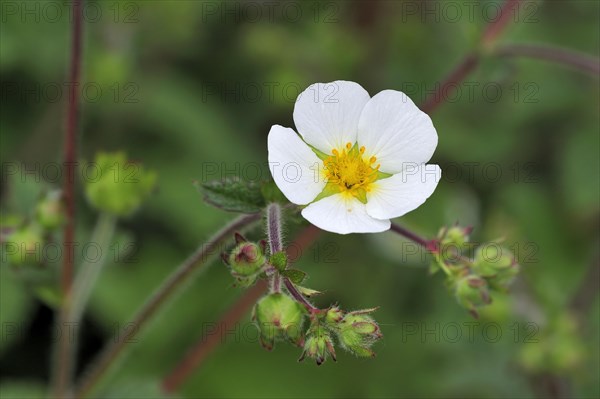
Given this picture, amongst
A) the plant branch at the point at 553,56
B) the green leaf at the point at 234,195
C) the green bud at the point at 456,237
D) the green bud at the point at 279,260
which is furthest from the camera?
the plant branch at the point at 553,56

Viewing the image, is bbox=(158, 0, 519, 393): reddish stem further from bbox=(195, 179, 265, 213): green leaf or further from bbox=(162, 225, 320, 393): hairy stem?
bbox=(195, 179, 265, 213): green leaf

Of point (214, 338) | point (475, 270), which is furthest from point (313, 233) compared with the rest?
point (475, 270)

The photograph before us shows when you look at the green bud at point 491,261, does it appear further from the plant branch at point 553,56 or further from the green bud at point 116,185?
the green bud at point 116,185

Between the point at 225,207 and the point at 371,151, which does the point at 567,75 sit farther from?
the point at 225,207

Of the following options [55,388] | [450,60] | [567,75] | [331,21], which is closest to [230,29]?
[331,21]

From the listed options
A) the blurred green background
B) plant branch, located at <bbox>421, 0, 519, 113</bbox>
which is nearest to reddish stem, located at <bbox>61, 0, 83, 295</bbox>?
the blurred green background

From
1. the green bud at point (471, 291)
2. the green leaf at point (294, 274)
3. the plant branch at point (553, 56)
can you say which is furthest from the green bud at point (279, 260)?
the plant branch at point (553, 56)
